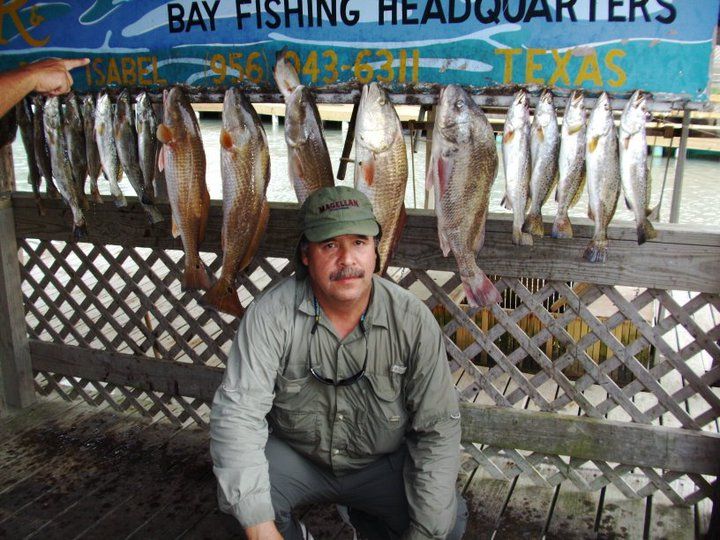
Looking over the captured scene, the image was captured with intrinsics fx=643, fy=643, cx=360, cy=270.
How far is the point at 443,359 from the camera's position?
2139 mm

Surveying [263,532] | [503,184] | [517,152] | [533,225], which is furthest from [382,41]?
[503,184]

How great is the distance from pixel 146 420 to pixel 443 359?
222 centimetres

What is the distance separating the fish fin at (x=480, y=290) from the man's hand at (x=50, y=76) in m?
1.80

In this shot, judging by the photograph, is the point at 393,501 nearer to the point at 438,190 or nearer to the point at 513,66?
the point at 438,190

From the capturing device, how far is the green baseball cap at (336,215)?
200cm

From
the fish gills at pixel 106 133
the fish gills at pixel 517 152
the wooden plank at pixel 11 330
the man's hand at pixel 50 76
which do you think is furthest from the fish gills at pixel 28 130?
the fish gills at pixel 517 152

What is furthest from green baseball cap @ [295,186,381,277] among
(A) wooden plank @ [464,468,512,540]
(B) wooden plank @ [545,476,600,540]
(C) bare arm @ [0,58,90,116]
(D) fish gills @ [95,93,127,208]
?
(B) wooden plank @ [545,476,600,540]

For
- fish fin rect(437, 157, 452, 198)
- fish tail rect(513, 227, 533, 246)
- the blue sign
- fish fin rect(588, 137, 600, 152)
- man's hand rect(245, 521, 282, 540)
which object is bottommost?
man's hand rect(245, 521, 282, 540)

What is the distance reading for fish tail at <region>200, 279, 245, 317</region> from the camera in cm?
256

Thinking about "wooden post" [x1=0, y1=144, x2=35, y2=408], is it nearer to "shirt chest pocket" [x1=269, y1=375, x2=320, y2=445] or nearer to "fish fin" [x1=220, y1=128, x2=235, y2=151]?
"fish fin" [x1=220, y1=128, x2=235, y2=151]

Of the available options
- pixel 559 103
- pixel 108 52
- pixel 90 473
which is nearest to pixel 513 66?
pixel 559 103

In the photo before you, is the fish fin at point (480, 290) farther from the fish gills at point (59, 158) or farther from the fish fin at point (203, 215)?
the fish gills at point (59, 158)

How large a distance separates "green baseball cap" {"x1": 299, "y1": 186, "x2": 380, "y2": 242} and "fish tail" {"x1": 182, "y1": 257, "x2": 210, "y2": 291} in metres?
0.76

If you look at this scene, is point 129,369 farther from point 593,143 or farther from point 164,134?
point 593,143
